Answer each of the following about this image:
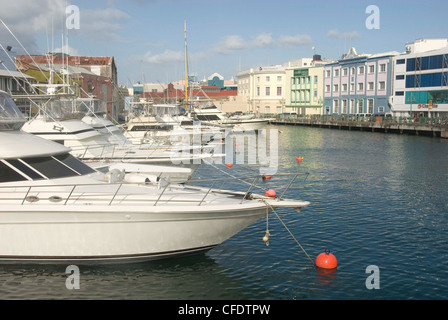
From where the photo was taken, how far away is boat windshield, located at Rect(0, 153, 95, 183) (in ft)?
38.1

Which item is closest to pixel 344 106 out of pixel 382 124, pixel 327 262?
pixel 382 124

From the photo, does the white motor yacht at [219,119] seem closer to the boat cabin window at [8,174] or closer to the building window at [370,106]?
the building window at [370,106]

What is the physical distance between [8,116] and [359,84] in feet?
226

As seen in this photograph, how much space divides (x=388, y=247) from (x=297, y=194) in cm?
740

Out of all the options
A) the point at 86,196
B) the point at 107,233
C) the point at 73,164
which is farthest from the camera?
the point at 73,164

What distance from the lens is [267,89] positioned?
320 ft

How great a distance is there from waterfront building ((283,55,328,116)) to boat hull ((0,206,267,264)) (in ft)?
256

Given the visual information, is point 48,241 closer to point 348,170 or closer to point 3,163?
point 3,163

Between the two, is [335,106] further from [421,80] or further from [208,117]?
[208,117]

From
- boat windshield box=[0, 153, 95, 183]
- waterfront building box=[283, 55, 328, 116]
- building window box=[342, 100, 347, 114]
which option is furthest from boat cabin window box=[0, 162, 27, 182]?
waterfront building box=[283, 55, 328, 116]

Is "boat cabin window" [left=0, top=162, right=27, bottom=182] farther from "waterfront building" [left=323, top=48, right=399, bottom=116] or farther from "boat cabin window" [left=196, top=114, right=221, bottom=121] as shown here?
"waterfront building" [left=323, top=48, right=399, bottom=116]

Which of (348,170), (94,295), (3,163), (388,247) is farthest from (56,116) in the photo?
(348,170)
